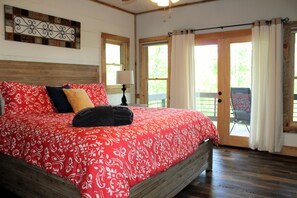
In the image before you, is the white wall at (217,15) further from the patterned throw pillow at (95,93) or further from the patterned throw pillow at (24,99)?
the patterned throw pillow at (24,99)

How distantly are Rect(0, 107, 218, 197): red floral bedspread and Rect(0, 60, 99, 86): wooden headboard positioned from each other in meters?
0.84

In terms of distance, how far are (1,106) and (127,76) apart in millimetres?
2138

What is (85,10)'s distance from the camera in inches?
170

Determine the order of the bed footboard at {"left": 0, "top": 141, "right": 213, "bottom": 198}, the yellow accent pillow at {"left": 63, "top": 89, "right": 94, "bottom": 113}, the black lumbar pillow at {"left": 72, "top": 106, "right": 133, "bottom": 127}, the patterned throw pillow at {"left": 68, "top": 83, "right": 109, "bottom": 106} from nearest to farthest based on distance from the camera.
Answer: the bed footboard at {"left": 0, "top": 141, "right": 213, "bottom": 198}, the black lumbar pillow at {"left": 72, "top": 106, "right": 133, "bottom": 127}, the yellow accent pillow at {"left": 63, "top": 89, "right": 94, "bottom": 113}, the patterned throw pillow at {"left": 68, "top": 83, "right": 109, "bottom": 106}

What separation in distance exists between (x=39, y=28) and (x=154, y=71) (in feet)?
8.27

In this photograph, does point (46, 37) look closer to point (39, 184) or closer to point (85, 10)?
point (85, 10)

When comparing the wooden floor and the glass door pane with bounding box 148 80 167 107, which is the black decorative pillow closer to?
the wooden floor

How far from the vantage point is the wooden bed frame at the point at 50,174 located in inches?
78.8

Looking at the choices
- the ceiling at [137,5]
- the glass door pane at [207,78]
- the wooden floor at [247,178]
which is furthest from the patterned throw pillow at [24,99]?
the glass door pane at [207,78]

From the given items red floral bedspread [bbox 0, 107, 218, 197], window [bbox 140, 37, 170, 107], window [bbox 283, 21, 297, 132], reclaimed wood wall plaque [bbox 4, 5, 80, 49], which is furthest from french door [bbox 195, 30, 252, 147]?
reclaimed wood wall plaque [bbox 4, 5, 80, 49]

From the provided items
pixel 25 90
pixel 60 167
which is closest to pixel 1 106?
pixel 25 90

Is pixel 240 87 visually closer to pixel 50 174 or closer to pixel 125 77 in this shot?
pixel 125 77

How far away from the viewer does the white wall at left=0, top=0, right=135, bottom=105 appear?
337 cm

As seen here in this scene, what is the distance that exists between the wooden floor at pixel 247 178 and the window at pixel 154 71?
1851 millimetres
